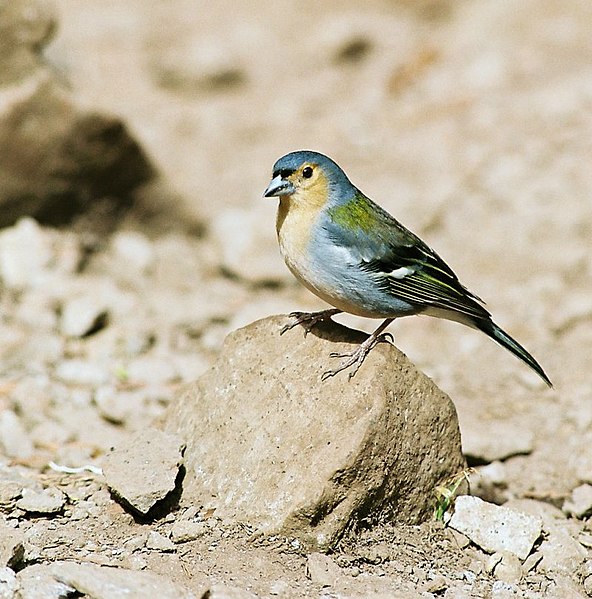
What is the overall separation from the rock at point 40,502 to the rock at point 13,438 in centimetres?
91

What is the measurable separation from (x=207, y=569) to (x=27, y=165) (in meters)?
4.58

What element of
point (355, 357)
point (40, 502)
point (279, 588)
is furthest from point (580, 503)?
point (40, 502)

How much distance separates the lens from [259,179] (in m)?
9.66

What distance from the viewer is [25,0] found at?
26.4 feet

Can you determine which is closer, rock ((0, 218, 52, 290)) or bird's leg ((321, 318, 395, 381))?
bird's leg ((321, 318, 395, 381))

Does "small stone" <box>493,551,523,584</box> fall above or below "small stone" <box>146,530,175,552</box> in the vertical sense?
above

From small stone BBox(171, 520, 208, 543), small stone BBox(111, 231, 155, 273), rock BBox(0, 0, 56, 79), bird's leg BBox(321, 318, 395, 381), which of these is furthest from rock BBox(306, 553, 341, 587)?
rock BBox(0, 0, 56, 79)

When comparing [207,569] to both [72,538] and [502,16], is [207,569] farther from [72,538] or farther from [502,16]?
[502,16]

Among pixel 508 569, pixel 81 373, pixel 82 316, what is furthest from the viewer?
pixel 82 316

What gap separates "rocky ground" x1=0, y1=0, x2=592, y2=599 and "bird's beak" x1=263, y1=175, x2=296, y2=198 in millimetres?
863

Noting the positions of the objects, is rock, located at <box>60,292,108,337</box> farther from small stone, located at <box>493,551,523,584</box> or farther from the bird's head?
small stone, located at <box>493,551,523,584</box>

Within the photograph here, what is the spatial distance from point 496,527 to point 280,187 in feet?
6.50

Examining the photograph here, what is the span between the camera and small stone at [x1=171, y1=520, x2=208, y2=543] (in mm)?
4379

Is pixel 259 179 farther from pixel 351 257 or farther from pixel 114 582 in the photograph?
pixel 114 582
